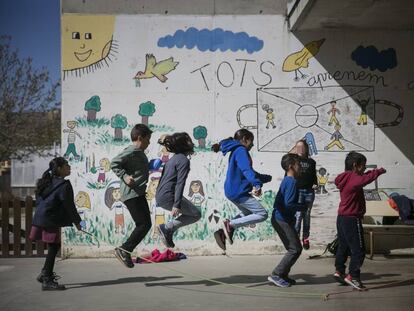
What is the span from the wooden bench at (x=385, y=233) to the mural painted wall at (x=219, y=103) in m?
0.54

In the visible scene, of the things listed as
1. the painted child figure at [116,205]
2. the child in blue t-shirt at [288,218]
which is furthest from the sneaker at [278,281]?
the painted child figure at [116,205]

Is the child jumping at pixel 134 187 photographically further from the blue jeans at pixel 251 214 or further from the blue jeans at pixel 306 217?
the blue jeans at pixel 306 217

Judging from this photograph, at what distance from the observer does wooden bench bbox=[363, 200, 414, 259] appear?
28.4 ft

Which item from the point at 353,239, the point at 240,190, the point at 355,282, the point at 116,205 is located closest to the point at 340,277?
the point at 355,282

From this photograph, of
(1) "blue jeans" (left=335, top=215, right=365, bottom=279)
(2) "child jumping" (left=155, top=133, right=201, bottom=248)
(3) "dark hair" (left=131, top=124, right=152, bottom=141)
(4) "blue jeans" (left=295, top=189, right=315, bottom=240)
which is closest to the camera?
(1) "blue jeans" (left=335, top=215, right=365, bottom=279)

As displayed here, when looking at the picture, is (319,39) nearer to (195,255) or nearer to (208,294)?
(195,255)

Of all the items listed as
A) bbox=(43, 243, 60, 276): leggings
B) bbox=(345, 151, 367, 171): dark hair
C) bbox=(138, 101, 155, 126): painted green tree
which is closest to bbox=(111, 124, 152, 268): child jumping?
bbox=(43, 243, 60, 276): leggings

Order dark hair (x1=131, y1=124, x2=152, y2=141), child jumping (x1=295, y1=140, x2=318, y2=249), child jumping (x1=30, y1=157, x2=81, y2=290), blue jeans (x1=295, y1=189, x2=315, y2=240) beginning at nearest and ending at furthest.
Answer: child jumping (x1=30, y1=157, x2=81, y2=290), dark hair (x1=131, y1=124, x2=152, y2=141), child jumping (x1=295, y1=140, x2=318, y2=249), blue jeans (x1=295, y1=189, x2=315, y2=240)

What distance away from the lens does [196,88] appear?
892 centimetres

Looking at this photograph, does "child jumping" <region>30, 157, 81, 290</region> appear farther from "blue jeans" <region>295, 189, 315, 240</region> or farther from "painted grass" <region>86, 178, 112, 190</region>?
"blue jeans" <region>295, 189, 315, 240</region>

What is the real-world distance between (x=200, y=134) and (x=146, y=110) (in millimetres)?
964

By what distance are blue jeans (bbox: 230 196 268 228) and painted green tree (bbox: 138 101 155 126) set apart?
108 inches

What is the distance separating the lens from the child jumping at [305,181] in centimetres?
823

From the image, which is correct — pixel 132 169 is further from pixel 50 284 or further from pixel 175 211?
pixel 50 284
